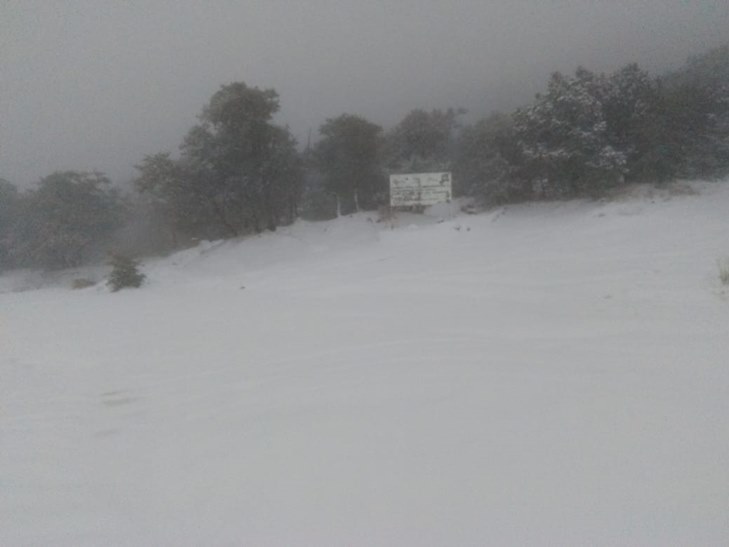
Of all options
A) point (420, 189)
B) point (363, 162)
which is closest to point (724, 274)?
point (420, 189)

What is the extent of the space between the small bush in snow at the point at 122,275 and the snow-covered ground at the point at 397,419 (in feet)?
10.8

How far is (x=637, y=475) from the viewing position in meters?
1.65

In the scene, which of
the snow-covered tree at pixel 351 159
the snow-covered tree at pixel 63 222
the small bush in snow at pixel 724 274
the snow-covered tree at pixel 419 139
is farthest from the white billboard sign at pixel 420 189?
the snow-covered tree at pixel 63 222

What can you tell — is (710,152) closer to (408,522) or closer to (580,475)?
(580,475)

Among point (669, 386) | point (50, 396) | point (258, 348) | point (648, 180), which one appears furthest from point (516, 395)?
point (648, 180)

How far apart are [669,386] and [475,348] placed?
1.39 m

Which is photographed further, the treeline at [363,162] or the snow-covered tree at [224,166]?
the snow-covered tree at [224,166]

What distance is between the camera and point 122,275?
337 inches

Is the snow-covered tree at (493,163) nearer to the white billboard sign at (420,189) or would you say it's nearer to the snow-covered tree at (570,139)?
the snow-covered tree at (570,139)

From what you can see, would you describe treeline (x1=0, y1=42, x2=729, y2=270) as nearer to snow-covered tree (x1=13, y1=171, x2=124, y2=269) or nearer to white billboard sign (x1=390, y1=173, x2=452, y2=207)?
snow-covered tree (x1=13, y1=171, x2=124, y2=269)

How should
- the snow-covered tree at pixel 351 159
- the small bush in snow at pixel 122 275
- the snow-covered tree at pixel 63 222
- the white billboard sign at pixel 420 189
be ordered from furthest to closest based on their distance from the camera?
1. the snow-covered tree at pixel 351 159
2. the snow-covered tree at pixel 63 222
3. the white billboard sign at pixel 420 189
4. the small bush in snow at pixel 122 275

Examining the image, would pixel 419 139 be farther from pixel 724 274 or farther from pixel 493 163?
pixel 724 274

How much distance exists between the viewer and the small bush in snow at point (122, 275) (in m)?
8.53

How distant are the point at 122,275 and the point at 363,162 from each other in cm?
1244
